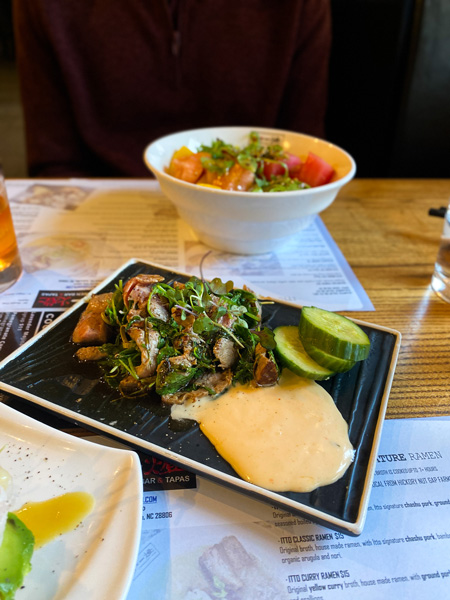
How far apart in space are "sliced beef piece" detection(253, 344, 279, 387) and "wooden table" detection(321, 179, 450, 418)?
308mm

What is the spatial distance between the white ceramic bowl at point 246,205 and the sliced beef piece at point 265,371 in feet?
1.87

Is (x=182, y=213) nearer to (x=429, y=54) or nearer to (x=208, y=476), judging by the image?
(x=208, y=476)

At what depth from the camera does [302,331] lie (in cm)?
113

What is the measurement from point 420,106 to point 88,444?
9.01ft

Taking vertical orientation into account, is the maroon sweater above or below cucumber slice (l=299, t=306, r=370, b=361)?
above

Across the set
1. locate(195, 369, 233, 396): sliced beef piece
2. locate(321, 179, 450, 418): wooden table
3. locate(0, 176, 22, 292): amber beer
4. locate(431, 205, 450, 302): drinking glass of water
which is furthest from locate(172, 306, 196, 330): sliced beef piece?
locate(431, 205, 450, 302): drinking glass of water

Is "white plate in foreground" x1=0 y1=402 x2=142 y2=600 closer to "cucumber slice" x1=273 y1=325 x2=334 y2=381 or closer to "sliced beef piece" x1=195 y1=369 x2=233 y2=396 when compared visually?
"sliced beef piece" x1=195 y1=369 x2=233 y2=396

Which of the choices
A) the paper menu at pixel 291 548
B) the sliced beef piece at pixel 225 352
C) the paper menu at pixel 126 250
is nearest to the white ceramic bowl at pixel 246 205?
the paper menu at pixel 126 250

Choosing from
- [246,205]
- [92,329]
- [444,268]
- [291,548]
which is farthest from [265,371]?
[444,268]

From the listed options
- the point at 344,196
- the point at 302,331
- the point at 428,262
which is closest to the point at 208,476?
the point at 302,331

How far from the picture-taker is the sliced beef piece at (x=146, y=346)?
103 cm

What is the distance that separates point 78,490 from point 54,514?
0.18 ft

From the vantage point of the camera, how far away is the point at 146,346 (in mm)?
1052

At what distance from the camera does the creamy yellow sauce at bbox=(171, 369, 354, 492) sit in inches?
33.1
